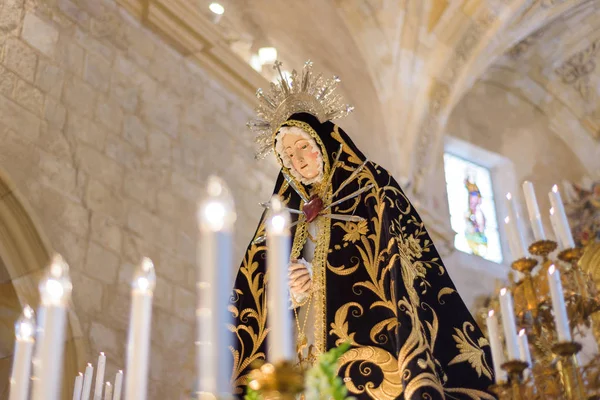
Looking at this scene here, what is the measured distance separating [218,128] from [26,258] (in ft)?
7.67

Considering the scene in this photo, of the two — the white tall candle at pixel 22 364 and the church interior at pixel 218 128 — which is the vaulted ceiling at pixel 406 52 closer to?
the church interior at pixel 218 128

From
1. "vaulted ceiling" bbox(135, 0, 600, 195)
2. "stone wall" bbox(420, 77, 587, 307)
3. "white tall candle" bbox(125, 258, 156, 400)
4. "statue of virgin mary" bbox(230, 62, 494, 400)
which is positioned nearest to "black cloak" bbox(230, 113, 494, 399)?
"statue of virgin mary" bbox(230, 62, 494, 400)

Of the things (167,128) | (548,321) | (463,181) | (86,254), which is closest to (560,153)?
(463,181)

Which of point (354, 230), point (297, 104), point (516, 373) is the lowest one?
point (516, 373)

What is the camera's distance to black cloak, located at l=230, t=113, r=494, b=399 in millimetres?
3002

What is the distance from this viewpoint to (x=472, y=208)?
10.4m

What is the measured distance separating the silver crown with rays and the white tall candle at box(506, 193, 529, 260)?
1050mm

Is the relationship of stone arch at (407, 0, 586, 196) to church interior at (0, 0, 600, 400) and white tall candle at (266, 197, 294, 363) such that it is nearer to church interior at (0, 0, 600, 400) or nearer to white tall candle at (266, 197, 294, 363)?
church interior at (0, 0, 600, 400)

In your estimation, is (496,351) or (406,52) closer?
(496,351)

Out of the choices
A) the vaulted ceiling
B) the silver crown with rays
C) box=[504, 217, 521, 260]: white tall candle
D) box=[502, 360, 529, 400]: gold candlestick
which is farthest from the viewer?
the vaulted ceiling

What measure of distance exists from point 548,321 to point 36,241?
9.32 ft

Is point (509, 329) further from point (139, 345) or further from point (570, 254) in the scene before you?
point (139, 345)

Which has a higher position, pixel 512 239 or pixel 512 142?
pixel 512 142

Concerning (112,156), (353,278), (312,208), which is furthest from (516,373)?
(112,156)
